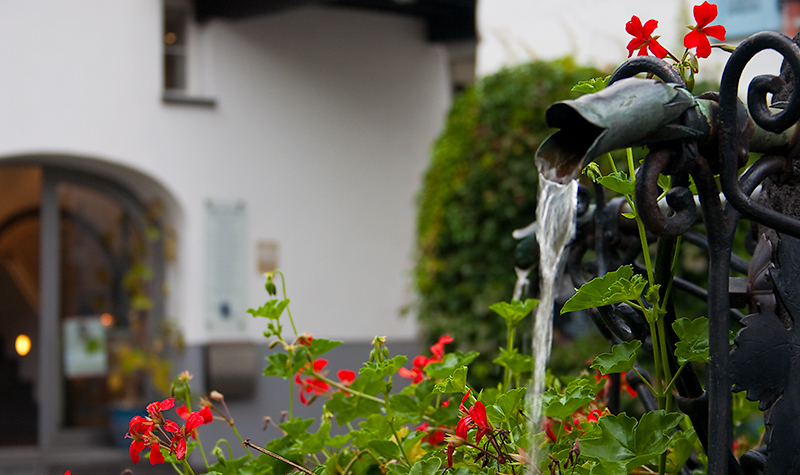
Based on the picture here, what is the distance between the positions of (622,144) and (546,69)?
12.7 ft

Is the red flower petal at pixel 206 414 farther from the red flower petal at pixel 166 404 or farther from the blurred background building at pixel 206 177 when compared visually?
the blurred background building at pixel 206 177

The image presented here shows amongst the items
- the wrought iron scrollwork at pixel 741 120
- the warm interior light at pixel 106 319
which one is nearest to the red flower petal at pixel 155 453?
the wrought iron scrollwork at pixel 741 120

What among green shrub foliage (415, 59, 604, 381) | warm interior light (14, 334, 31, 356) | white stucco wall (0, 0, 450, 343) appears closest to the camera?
green shrub foliage (415, 59, 604, 381)

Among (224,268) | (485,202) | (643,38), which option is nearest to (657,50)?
(643,38)

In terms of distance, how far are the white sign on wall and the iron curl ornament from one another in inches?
206

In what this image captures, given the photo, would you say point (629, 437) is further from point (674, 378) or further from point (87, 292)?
point (87, 292)

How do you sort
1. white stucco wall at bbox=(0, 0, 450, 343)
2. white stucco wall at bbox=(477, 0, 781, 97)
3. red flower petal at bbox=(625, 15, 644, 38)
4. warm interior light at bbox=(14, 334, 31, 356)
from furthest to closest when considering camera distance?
1. warm interior light at bbox=(14, 334, 31, 356)
2. white stucco wall at bbox=(0, 0, 450, 343)
3. white stucco wall at bbox=(477, 0, 781, 97)
4. red flower petal at bbox=(625, 15, 644, 38)

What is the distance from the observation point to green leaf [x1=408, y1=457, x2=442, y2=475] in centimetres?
74

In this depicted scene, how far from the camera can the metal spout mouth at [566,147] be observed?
2.08 feet

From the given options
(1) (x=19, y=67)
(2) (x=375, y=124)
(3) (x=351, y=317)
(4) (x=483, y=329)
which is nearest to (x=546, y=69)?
(4) (x=483, y=329)

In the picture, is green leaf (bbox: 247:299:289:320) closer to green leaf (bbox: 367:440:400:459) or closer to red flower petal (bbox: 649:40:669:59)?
green leaf (bbox: 367:440:400:459)

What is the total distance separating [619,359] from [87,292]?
6027mm

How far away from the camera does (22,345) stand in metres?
8.10

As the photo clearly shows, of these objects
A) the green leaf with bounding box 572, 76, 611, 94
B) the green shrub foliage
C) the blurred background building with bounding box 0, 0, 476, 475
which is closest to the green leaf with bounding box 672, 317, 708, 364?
the green leaf with bounding box 572, 76, 611, 94
